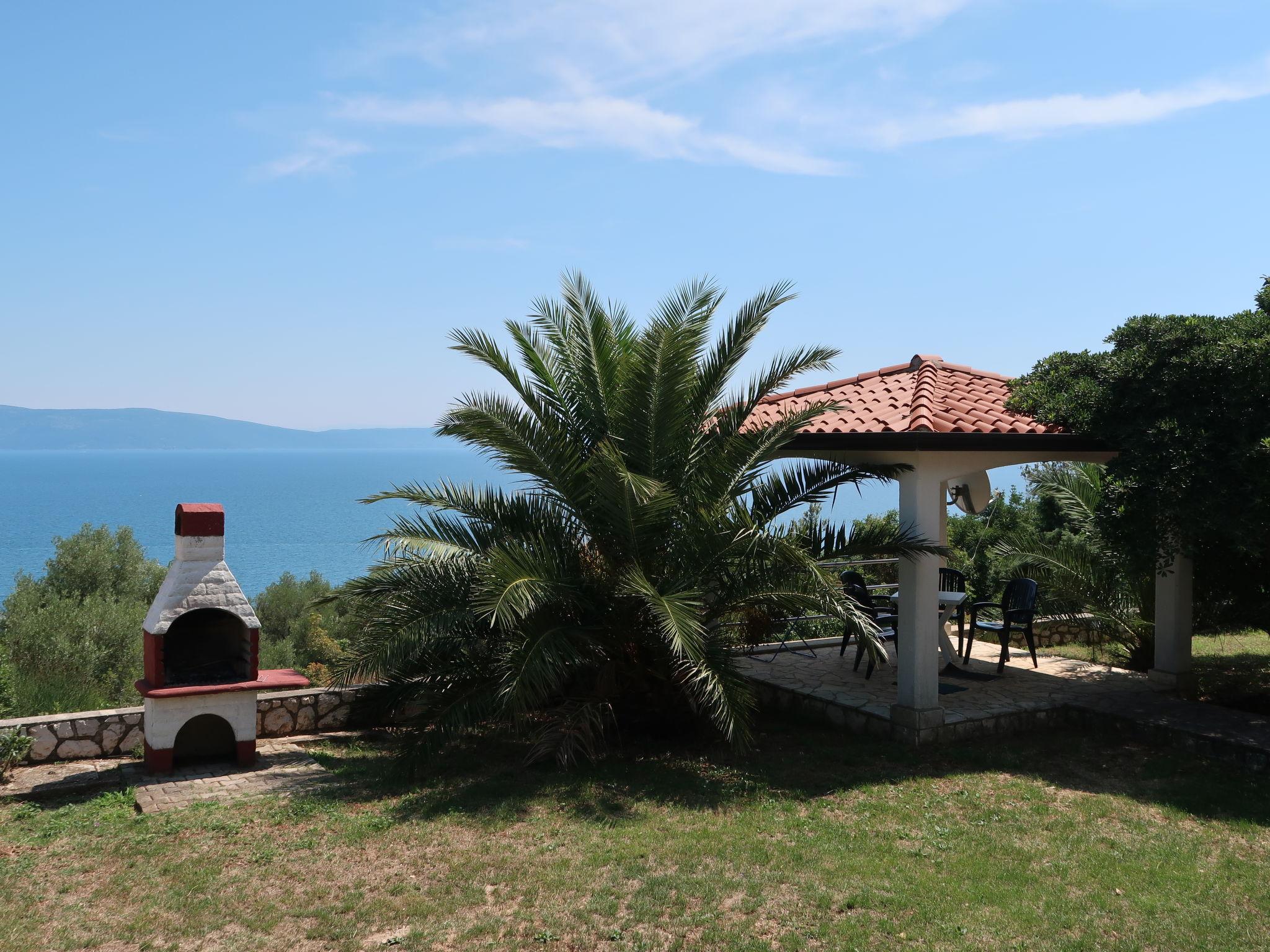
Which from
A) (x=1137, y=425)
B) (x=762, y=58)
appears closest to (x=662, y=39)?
(x=762, y=58)

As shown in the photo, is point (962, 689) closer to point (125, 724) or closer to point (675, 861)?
point (675, 861)

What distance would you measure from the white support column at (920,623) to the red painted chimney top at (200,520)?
18.2ft

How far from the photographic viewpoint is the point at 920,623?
8188mm

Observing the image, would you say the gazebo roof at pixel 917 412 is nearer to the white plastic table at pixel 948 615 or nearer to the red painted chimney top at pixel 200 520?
the white plastic table at pixel 948 615

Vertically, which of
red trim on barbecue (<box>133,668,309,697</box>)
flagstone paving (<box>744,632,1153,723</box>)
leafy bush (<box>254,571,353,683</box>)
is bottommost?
leafy bush (<box>254,571,353,683</box>)

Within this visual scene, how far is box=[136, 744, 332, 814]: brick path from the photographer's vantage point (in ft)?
21.5

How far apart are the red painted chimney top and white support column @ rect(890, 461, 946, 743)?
18.2 ft

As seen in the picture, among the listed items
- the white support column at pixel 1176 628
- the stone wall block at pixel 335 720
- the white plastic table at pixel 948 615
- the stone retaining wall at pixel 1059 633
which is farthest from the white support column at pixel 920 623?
the stone wall block at pixel 335 720

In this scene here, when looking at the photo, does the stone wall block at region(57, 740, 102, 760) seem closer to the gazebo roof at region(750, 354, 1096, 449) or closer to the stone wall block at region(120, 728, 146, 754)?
the stone wall block at region(120, 728, 146, 754)

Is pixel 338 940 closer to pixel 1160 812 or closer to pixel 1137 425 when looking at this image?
pixel 1160 812

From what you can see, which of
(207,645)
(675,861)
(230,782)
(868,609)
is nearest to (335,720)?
(207,645)

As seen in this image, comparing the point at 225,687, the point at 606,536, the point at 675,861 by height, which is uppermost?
the point at 606,536

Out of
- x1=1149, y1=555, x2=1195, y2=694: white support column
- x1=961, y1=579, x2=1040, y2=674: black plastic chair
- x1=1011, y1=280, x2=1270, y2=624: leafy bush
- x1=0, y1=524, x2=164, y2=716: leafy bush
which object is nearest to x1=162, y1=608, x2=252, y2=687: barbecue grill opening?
x1=0, y1=524, x2=164, y2=716: leafy bush

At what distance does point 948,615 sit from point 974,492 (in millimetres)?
2432
